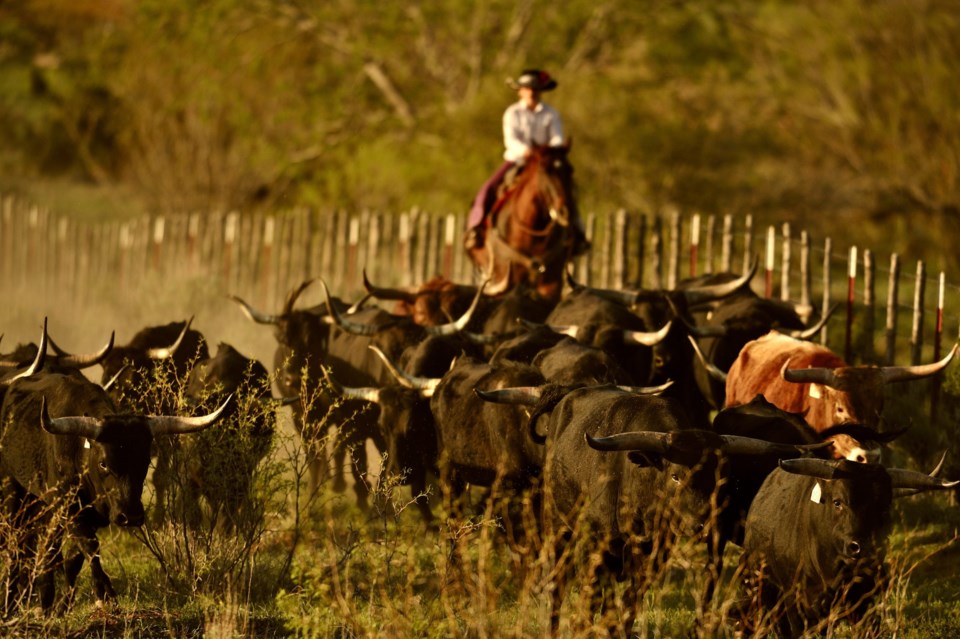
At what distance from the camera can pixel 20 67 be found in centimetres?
4297

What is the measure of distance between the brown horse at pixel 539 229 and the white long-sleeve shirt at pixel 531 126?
0.86 m

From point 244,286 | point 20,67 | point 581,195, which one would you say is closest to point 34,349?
point 244,286

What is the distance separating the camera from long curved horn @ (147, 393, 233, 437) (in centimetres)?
868

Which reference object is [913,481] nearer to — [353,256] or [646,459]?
[646,459]

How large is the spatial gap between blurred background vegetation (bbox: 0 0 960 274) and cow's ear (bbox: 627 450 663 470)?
60.4 feet

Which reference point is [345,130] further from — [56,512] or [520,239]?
[56,512]

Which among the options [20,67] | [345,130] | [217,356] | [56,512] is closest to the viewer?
[56,512]

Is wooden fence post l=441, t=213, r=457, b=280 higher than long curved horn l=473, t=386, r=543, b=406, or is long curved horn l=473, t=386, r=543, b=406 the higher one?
wooden fence post l=441, t=213, r=457, b=280

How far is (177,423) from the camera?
873cm

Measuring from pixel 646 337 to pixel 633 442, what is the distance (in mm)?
4205

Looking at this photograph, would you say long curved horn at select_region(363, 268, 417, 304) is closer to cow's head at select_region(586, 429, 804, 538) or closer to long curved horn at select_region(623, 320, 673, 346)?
long curved horn at select_region(623, 320, 673, 346)

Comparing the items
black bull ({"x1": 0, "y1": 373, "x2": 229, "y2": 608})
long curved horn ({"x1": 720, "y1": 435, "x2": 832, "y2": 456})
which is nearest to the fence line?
long curved horn ({"x1": 720, "y1": 435, "x2": 832, "y2": 456})

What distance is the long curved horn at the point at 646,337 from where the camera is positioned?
38.4 ft

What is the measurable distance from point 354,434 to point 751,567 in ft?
17.1
